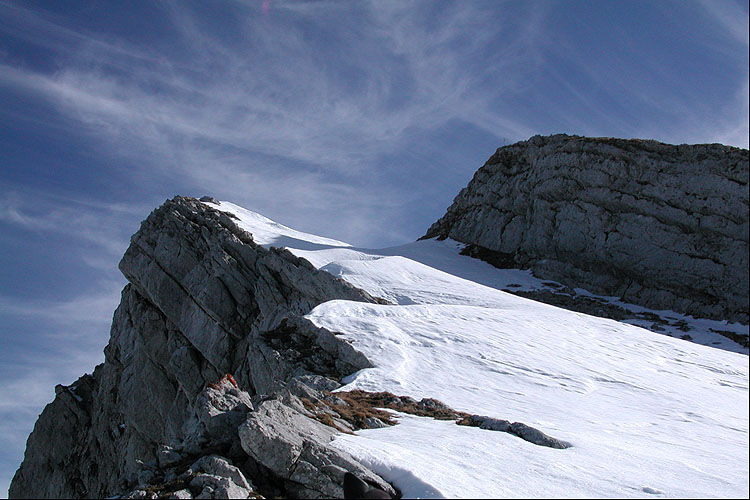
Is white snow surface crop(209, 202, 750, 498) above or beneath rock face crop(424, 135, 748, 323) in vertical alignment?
beneath

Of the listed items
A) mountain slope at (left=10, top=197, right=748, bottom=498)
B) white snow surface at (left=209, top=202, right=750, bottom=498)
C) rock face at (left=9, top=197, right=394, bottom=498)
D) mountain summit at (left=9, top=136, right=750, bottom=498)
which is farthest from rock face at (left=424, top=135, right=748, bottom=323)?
rock face at (left=9, top=197, right=394, bottom=498)

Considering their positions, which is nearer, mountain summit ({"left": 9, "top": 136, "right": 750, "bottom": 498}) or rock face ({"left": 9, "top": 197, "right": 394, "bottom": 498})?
mountain summit ({"left": 9, "top": 136, "right": 750, "bottom": 498})

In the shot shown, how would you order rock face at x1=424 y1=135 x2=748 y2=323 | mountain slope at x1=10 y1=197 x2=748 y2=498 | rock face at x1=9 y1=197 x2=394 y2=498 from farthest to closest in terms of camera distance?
rock face at x1=424 y1=135 x2=748 y2=323
rock face at x1=9 y1=197 x2=394 y2=498
mountain slope at x1=10 y1=197 x2=748 y2=498

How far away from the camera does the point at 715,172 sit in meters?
49.9

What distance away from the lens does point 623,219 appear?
5462cm

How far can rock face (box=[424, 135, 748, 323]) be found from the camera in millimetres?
47625

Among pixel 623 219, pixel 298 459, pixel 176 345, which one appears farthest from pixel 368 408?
pixel 623 219

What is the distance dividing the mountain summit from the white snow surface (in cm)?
11

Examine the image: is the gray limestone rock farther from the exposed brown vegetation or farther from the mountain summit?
the exposed brown vegetation

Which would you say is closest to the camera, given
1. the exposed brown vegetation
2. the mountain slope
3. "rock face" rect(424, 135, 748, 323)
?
the mountain slope

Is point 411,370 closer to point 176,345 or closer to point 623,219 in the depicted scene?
point 176,345

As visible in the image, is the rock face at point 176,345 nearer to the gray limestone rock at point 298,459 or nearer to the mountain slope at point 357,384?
the mountain slope at point 357,384

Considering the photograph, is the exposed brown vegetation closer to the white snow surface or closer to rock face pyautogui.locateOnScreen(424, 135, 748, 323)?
the white snow surface

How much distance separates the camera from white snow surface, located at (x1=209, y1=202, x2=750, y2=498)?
11.1 metres
